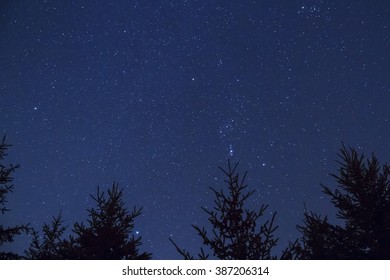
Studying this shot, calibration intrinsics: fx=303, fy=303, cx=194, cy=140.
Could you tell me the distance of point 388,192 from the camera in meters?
6.14
